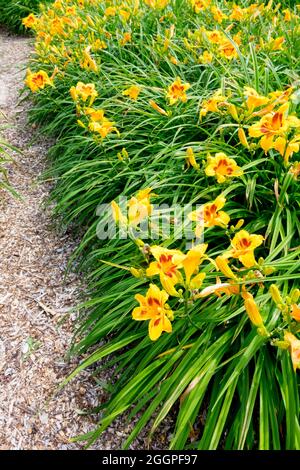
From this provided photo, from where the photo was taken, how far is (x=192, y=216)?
1.70m

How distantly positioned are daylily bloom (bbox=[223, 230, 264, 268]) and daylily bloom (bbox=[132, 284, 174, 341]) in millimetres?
286

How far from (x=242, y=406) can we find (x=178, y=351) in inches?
12.4

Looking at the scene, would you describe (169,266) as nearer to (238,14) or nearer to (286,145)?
(286,145)

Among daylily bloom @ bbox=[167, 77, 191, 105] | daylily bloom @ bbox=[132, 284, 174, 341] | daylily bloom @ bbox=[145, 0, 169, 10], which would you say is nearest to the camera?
daylily bloom @ bbox=[132, 284, 174, 341]

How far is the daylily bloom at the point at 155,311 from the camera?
137cm

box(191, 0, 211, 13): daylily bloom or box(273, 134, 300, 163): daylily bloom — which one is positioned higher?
box(191, 0, 211, 13): daylily bloom

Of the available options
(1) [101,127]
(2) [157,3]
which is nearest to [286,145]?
(1) [101,127]

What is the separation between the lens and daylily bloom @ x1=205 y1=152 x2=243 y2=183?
1.88m

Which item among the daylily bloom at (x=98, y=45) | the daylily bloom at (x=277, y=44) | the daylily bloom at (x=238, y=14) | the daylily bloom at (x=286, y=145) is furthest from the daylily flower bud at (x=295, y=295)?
the daylily bloom at (x=98, y=45)

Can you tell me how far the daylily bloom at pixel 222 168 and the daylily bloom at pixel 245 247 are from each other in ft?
1.60

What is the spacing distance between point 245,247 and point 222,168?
0.54 meters

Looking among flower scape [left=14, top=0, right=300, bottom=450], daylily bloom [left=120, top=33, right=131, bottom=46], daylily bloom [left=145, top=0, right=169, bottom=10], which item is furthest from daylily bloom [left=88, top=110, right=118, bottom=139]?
daylily bloom [left=145, top=0, right=169, bottom=10]

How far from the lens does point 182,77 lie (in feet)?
10.1

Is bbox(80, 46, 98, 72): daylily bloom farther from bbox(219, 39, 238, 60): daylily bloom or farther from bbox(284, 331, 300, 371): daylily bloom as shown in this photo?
bbox(284, 331, 300, 371): daylily bloom
